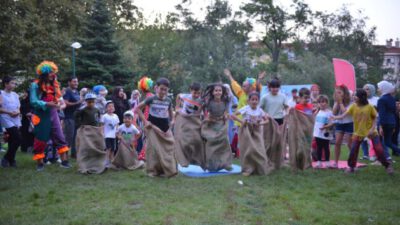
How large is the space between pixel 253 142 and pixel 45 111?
14.0ft

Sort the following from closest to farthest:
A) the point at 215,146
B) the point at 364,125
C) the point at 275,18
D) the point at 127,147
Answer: the point at 364,125 → the point at 215,146 → the point at 127,147 → the point at 275,18

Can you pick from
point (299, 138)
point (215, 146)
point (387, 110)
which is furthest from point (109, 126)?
point (387, 110)

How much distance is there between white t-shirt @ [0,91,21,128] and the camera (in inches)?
403

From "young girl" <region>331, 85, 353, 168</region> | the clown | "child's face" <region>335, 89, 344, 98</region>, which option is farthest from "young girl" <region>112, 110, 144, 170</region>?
"child's face" <region>335, 89, 344, 98</region>

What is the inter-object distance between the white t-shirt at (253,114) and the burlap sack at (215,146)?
1.67 feet

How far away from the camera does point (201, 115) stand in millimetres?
9703

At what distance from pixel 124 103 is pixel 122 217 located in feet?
22.1

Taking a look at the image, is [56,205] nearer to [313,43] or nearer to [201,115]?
[201,115]

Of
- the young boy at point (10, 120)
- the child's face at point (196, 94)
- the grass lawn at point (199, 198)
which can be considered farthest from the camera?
the young boy at point (10, 120)

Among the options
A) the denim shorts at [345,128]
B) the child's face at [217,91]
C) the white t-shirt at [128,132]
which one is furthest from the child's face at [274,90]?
the white t-shirt at [128,132]

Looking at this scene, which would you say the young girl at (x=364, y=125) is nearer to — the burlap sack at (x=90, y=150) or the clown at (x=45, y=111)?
the burlap sack at (x=90, y=150)

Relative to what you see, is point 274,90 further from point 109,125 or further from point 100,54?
point 100,54

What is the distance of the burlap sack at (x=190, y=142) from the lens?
957 cm

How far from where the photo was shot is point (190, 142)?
31.4 ft
